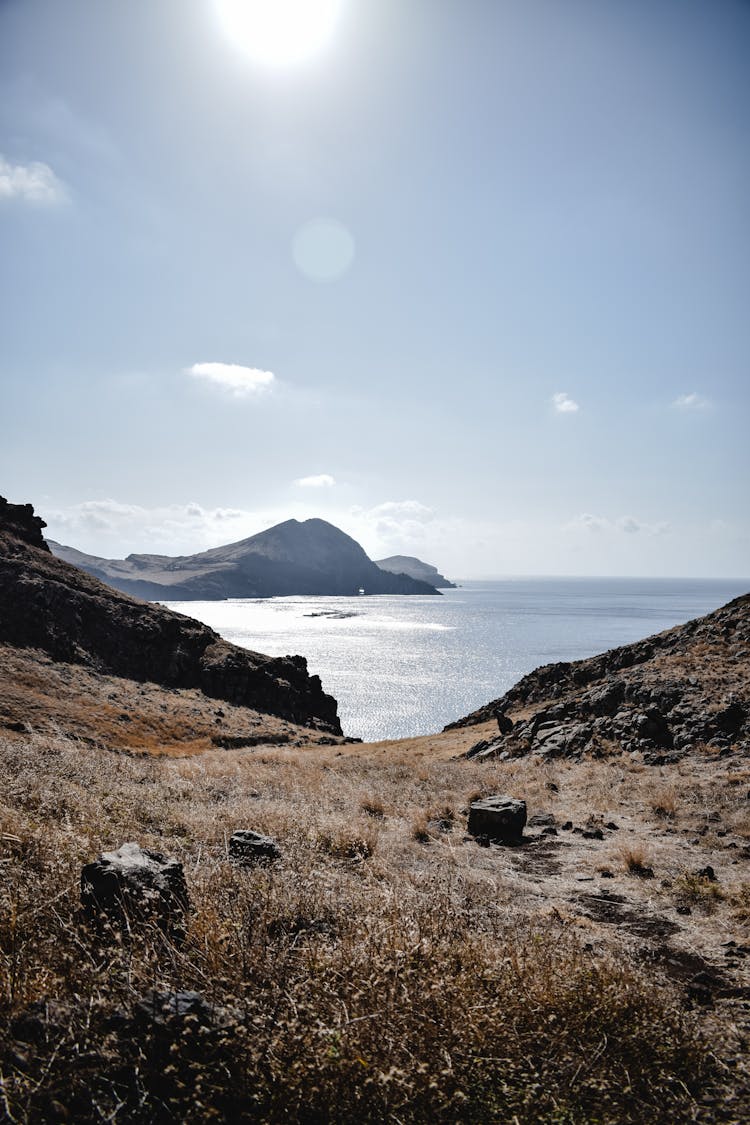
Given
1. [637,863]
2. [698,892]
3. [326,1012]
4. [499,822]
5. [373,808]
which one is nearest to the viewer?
[326,1012]

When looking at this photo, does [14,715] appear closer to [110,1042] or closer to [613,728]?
[613,728]

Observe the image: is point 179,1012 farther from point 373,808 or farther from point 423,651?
point 423,651

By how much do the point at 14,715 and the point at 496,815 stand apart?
31.6m

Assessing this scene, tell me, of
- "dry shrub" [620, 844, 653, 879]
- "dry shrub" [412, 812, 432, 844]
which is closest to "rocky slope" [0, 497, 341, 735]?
"dry shrub" [412, 812, 432, 844]

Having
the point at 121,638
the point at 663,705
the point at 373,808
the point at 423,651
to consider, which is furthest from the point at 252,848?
the point at 423,651

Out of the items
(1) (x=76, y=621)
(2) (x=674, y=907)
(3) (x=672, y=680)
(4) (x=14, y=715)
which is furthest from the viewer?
(1) (x=76, y=621)

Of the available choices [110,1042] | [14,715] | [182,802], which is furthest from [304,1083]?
[14,715]

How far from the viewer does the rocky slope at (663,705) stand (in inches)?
776

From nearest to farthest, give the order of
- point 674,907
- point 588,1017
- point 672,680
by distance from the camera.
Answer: point 588,1017 → point 674,907 → point 672,680

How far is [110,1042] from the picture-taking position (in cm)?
294

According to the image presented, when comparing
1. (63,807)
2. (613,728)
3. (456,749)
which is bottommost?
(456,749)

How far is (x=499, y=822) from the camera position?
10969mm

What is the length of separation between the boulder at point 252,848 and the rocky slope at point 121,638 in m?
44.6

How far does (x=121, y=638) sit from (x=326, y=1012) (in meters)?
54.4
